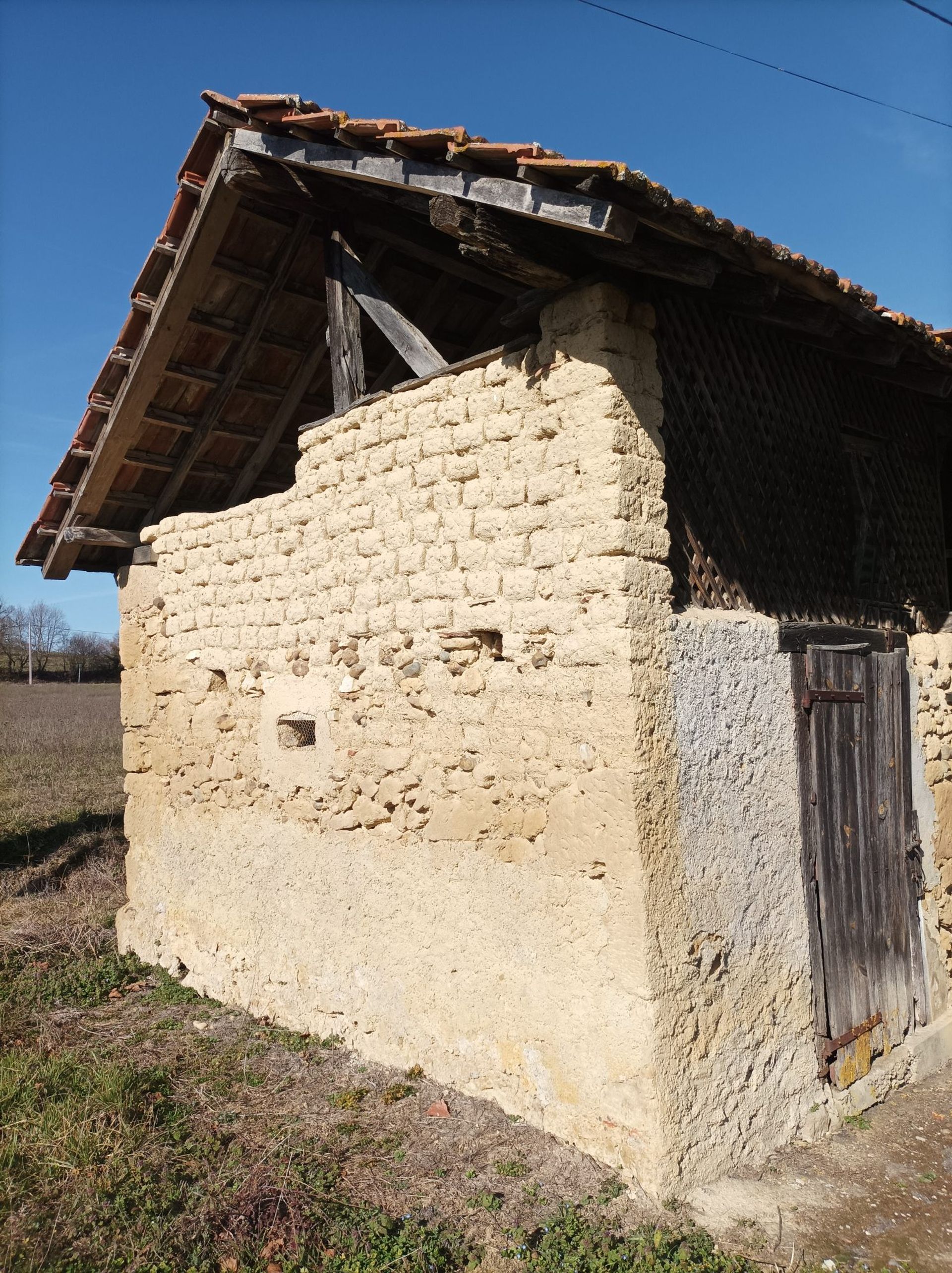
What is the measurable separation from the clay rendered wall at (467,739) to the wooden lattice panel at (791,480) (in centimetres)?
37

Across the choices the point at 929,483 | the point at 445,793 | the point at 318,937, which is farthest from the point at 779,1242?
the point at 929,483

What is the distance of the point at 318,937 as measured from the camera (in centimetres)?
506

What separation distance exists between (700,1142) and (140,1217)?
2.19m

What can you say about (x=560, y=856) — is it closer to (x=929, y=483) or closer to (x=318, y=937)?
(x=318, y=937)

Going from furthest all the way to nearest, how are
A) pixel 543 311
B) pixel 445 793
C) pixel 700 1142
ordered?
pixel 445 793, pixel 543 311, pixel 700 1142

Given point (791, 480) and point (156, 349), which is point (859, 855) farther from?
point (156, 349)

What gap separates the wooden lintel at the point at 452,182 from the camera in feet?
10.4

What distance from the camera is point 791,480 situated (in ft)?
15.5

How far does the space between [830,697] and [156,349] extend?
4.65m

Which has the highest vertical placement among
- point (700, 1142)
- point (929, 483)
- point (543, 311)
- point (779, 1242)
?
point (543, 311)

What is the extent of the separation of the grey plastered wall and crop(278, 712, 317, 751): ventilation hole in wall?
2504mm

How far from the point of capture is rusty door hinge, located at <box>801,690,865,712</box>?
4379mm

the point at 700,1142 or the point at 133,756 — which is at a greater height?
the point at 133,756

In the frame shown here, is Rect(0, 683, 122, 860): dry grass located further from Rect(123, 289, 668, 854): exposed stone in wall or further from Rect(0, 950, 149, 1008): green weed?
Rect(123, 289, 668, 854): exposed stone in wall
